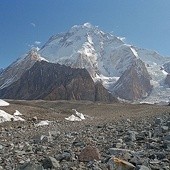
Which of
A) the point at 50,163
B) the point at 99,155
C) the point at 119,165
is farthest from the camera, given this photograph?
the point at 99,155

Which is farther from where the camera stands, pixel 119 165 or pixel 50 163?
pixel 50 163

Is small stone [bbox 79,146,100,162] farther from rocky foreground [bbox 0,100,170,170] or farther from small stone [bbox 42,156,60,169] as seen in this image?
small stone [bbox 42,156,60,169]

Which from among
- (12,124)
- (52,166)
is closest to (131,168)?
(52,166)

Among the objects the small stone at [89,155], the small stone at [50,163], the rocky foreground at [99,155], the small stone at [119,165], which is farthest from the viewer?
the small stone at [89,155]

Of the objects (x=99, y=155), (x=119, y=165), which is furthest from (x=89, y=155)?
(x=119, y=165)

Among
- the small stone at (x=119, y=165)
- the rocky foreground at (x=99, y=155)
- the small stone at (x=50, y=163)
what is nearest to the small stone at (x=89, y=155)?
the rocky foreground at (x=99, y=155)

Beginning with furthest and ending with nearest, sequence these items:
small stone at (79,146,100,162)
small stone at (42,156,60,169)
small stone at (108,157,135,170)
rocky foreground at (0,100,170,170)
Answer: small stone at (79,146,100,162), small stone at (42,156,60,169), rocky foreground at (0,100,170,170), small stone at (108,157,135,170)

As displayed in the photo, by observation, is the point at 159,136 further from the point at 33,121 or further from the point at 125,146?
the point at 33,121

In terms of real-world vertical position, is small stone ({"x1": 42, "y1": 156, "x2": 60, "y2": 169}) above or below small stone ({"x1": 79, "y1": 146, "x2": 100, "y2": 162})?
below

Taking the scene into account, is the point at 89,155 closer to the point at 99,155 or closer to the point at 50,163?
the point at 99,155

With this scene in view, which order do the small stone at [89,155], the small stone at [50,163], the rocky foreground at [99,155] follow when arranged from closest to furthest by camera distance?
the rocky foreground at [99,155] → the small stone at [50,163] → the small stone at [89,155]

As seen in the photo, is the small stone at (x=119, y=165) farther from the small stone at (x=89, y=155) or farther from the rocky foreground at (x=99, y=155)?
the small stone at (x=89, y=155)

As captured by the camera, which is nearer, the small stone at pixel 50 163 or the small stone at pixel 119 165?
the small stone at pixel 119 165

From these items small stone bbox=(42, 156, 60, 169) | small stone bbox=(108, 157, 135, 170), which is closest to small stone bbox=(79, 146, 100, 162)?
small stone bbox=(42, 156, 60, 169)
